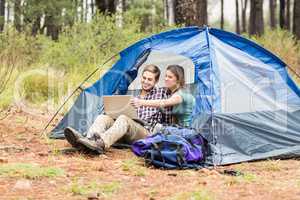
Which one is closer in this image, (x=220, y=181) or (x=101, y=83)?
(x=220, y=181)

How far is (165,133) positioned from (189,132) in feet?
0.75

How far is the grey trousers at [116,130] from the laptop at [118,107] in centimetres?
7

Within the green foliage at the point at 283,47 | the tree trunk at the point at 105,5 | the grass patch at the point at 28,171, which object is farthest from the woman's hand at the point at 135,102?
the tree trunk at the point at 105,5

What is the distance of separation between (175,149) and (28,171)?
1.37 metres

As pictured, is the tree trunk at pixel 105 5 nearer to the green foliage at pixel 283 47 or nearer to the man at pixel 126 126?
the green foliage at pixel 283 47

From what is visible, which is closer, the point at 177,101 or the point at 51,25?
the point at 177,101

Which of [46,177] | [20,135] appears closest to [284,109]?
[46,177]

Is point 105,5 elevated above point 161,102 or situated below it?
above

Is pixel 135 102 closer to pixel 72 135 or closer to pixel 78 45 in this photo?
pixel 72 135

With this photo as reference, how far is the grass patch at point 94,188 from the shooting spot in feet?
12.7

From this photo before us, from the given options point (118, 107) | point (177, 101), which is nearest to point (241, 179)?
point (177, 101)

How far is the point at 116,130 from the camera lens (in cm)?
560

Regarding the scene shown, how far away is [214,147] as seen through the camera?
5.29 meters

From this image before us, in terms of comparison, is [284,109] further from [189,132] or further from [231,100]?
[189,132]
